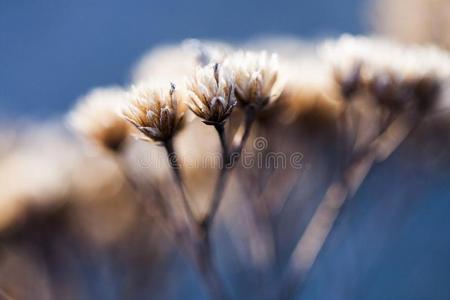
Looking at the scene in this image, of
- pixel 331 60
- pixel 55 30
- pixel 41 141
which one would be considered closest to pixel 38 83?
pixel 55 30

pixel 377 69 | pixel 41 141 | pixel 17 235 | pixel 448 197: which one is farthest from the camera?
pixel 448 197

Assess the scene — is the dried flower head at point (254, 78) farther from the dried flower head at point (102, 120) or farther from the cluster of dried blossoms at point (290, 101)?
the dried flower head at point (102, 120)

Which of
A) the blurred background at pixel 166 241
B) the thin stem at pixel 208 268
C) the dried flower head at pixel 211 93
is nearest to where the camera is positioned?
the dried flower head at pixel 211 93

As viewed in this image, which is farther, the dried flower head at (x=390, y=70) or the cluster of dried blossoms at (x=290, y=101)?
the dried flower head at (x=390, y=70)

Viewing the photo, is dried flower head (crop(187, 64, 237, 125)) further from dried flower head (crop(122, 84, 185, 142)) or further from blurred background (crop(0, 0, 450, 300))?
blurred background (crop(0, 0, 450, 300))

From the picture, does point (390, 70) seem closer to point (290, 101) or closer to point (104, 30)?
point (290, 101)

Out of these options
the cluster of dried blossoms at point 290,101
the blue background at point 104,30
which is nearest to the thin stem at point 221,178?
the cluster of dried blossoms at point 290,101

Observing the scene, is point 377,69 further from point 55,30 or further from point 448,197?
point 55,30
